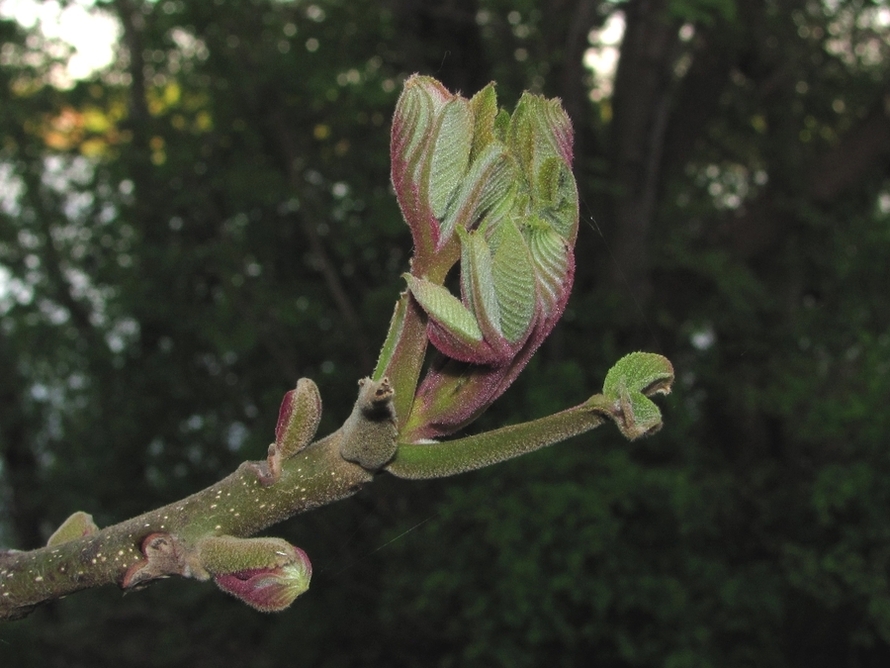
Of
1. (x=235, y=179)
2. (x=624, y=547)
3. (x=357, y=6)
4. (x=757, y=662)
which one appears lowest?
(x=757, y=662)

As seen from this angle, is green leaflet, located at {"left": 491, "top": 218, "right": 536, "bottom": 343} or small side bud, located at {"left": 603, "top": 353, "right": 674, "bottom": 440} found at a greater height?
green leaflet, located at {"left": 491, "top": 218, "right": 536, "bottom": 343}

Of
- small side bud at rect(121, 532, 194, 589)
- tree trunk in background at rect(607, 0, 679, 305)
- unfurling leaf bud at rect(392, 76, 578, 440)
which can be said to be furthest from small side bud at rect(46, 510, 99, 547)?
tree trunk in background at rect(607, 0, 679, 305)

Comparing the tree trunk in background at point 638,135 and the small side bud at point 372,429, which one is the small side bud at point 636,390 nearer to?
the small side bud at point 372,429

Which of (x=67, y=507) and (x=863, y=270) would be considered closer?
(x=863, y=270)

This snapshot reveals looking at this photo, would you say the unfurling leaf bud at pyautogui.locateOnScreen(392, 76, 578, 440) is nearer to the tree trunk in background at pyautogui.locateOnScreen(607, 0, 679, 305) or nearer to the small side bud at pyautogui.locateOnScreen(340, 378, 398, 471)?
the small side bud at pyautogui.locateOnScreen(340, 378, 398, 471)

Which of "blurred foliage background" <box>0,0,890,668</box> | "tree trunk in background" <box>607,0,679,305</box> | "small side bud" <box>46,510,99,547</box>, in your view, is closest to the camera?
"small side bud" <box>46,510,99,547</box>

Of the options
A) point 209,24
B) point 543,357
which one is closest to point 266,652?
point 543,357

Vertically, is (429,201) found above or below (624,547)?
above

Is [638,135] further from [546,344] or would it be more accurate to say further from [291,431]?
[291,431]

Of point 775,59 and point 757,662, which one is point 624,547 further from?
point 775,59
